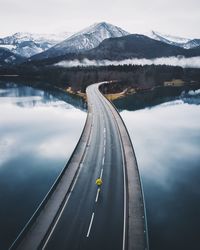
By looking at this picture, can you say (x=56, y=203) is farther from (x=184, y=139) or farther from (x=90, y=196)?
(x=184, y=139)

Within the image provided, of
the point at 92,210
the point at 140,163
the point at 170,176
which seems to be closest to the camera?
the point at 92,210

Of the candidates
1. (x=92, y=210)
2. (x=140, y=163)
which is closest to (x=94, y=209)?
(x=92, y=210)

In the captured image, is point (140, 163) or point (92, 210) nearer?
point (92, 210)

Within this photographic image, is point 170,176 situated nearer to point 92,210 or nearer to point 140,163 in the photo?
point 140,163

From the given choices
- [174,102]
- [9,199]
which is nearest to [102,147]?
[9,199]

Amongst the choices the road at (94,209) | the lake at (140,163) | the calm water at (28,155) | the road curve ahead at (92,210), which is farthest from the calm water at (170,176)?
the calm water at (28,155)

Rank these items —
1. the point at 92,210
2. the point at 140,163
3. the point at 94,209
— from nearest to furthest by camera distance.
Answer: the point at 92,210 < the point at 94,209 < the point at 140,163

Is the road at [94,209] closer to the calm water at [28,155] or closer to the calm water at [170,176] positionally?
the calm water at [170,176]

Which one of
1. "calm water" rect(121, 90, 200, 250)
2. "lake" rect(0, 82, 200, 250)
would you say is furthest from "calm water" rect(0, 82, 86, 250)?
"calm water" rect(121, 90, 200, 250)

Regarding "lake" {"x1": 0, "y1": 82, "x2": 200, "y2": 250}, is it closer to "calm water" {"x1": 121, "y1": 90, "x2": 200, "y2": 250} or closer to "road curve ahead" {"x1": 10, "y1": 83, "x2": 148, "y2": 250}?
"calm water" {"x1": 121, "y1": 90, "x2": 200, "y2": 250}
